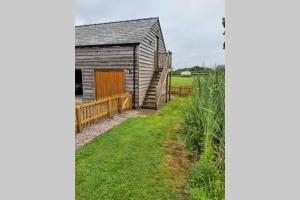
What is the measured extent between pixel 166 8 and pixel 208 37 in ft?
4.54

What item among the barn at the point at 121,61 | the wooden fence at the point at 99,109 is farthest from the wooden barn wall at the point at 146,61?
the wooden fence at the point at 99,109

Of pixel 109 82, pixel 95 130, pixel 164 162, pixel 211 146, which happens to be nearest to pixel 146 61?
pixel 109 82

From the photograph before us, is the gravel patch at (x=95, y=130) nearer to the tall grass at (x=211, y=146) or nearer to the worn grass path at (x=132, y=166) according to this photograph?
the worn grass path at (x=132, y=166)

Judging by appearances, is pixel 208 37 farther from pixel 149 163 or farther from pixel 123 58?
pixel 123 58

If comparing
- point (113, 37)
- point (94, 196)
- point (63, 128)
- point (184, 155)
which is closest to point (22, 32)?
point (63, 128)

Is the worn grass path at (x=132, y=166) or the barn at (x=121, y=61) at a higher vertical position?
the barn at (x=121, y=61)

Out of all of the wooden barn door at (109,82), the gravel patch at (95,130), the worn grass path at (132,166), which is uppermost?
the wooden barn door at (109,82)

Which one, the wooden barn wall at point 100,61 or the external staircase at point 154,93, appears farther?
the external staircase at point 154,93

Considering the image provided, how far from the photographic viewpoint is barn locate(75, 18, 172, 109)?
10.8 m

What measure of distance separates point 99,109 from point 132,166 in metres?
4.22

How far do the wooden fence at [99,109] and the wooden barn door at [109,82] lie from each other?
0.84 m

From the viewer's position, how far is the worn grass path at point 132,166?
320cm

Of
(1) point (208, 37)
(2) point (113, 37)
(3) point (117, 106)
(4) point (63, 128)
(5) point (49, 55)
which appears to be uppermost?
(2) point (113, 37)

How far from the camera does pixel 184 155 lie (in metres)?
4.70
